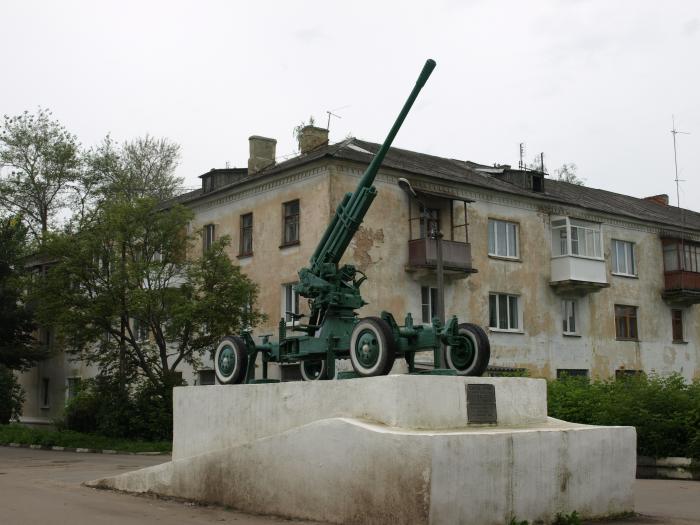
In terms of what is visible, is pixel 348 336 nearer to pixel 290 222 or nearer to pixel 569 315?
pixel 290 222

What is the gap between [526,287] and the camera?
104 feet

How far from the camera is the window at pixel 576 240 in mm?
32969

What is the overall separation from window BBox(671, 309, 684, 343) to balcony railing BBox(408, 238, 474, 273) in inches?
488

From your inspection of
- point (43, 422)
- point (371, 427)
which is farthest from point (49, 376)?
point (371, 427)

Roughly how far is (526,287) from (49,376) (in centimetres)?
2242

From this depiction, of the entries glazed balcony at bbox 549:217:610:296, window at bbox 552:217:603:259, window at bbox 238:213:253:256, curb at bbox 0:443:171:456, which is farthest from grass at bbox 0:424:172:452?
window at bbox 552:217:603:259

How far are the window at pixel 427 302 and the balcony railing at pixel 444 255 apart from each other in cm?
116

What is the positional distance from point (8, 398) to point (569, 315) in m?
22.5

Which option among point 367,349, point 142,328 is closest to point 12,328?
point 142,328

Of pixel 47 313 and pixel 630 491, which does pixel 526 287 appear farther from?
pixel 630 491

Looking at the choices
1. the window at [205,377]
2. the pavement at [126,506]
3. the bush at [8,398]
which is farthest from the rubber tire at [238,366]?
the bush at [8,398]

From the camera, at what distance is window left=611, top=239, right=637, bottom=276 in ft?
114

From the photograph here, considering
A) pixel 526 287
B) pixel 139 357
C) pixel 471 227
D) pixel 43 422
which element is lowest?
pixel 43 422

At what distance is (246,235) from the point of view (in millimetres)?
30797
